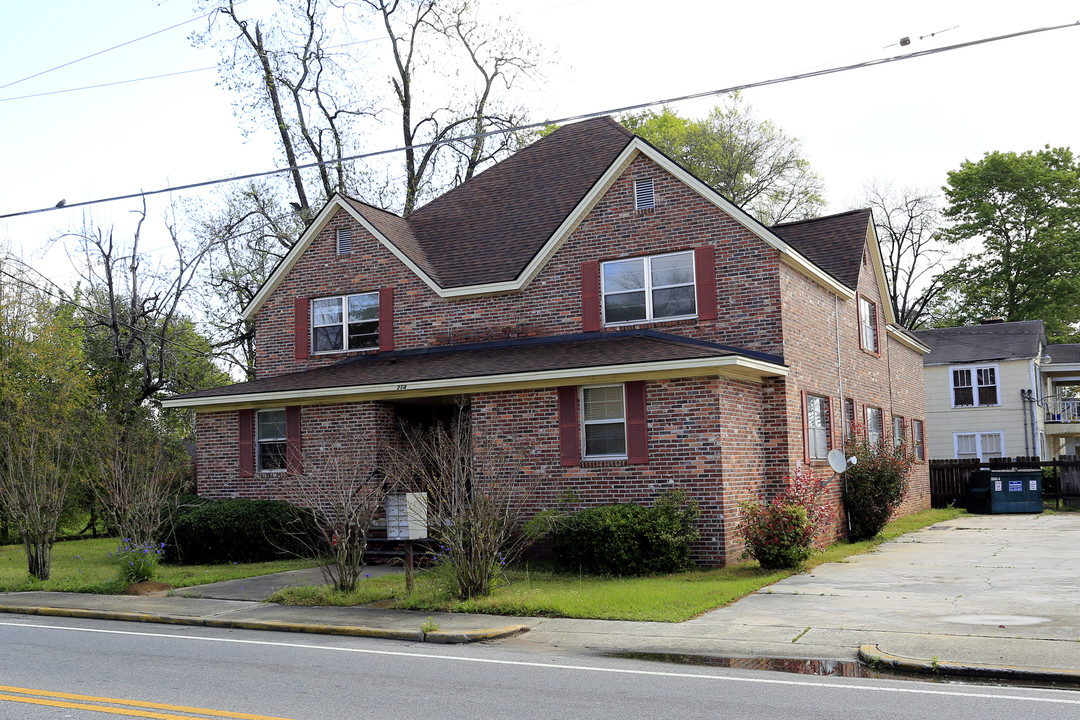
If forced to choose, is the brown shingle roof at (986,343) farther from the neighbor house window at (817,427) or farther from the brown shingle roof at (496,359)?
the brown shingle roof at (496,359)

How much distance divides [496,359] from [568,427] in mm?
2254

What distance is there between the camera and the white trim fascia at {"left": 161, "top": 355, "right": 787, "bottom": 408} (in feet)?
51.3

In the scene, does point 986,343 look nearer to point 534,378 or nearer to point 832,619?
point 534,378

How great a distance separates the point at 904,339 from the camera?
1105 inches

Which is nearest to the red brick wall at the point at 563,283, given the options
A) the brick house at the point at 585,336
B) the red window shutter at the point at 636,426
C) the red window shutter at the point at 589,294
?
the brick house at the point at 585,336

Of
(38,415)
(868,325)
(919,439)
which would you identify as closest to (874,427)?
(868,325)

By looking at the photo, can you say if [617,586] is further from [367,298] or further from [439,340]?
[367,298]

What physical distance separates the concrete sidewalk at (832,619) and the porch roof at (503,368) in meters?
3.70

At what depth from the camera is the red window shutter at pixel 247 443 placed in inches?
807

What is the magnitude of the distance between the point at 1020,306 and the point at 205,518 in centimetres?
4207

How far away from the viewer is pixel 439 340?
68.1 feet

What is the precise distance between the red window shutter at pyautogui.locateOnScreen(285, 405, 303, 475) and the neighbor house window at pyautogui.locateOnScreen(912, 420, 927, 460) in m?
18.3

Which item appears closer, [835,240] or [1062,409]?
[835,240]

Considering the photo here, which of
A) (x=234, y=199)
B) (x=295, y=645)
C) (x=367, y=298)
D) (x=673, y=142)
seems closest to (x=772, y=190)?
(x=673, y=142)
